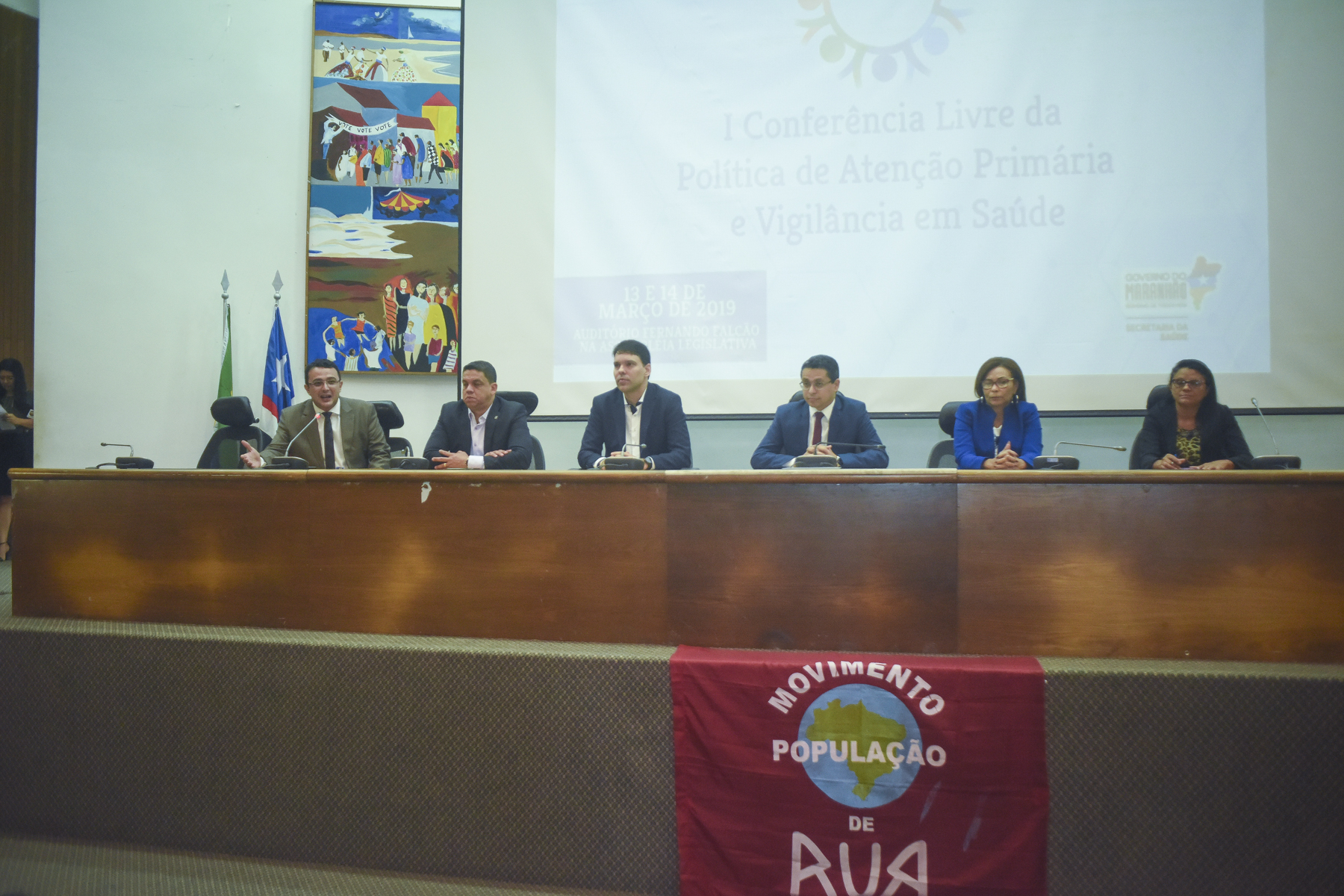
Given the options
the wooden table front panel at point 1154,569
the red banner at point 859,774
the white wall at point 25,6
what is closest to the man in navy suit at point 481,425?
the red banner at point 859,774

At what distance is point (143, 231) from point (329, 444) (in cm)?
214

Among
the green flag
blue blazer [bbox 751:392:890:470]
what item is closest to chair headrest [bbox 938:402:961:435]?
blue blazer [bbox 751:392:890:470]

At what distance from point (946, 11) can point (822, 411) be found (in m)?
1.77

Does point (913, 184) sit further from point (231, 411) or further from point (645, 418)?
point (231, 411)

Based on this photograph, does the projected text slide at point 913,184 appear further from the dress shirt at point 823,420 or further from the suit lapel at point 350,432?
the suit lapel at point 350,432

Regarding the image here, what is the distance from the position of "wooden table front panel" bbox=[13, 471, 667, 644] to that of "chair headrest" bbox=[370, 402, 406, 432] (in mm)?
1099

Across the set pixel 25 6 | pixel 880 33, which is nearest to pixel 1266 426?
pixel 880 33

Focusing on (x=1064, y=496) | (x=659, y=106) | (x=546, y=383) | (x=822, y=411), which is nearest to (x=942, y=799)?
(x=1064, y=496)

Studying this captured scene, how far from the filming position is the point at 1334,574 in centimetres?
148

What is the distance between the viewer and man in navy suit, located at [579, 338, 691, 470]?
2855mm

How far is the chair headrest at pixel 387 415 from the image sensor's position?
9.82ft

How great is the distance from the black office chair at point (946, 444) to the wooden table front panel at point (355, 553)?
4.72 ft

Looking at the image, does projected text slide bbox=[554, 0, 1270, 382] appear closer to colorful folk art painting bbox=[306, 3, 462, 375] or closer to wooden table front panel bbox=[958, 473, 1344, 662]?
colorful folk art painting bbox=[306, 3, 462, 375]

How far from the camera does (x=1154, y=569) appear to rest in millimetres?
1528
